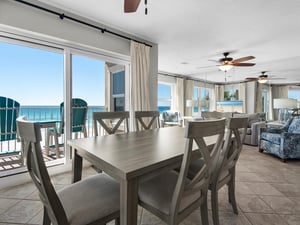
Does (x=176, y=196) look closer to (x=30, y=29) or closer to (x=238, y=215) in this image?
(x=238, y=215)

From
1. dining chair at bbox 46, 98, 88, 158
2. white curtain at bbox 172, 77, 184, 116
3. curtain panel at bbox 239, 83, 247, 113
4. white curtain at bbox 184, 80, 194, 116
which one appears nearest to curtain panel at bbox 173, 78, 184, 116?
white curtain at bbox 172, 77, 184, 116

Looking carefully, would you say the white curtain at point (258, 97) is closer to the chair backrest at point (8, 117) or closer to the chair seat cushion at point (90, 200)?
the chair seat cushion at point (90, 200)

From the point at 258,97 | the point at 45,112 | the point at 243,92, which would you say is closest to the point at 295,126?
the point at 45,112

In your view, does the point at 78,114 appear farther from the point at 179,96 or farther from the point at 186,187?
the point at 179,96

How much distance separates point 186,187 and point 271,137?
11.7 ft

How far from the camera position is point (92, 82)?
128 inches

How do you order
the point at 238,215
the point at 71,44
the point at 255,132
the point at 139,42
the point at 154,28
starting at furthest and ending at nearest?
1. the point at 255,132
2. the point at 139,42
3. the point at 154,28
4. the point at 71,44
5. the point at 238,215

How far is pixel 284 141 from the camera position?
10.9 feet

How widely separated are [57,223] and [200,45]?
4.05m

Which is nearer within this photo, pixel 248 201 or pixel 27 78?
pixel 248 201

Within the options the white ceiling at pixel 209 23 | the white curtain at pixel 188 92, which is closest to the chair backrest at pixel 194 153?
the white ceiling at pixel 209 23

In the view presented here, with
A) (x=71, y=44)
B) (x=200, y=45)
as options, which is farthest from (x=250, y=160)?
(x=71, y=44)

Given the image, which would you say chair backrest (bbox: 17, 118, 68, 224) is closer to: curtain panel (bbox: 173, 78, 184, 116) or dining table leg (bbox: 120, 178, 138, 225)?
dining table leg (bbox: 120, 178, 138, 225)

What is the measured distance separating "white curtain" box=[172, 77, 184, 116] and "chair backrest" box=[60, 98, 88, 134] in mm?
4786
